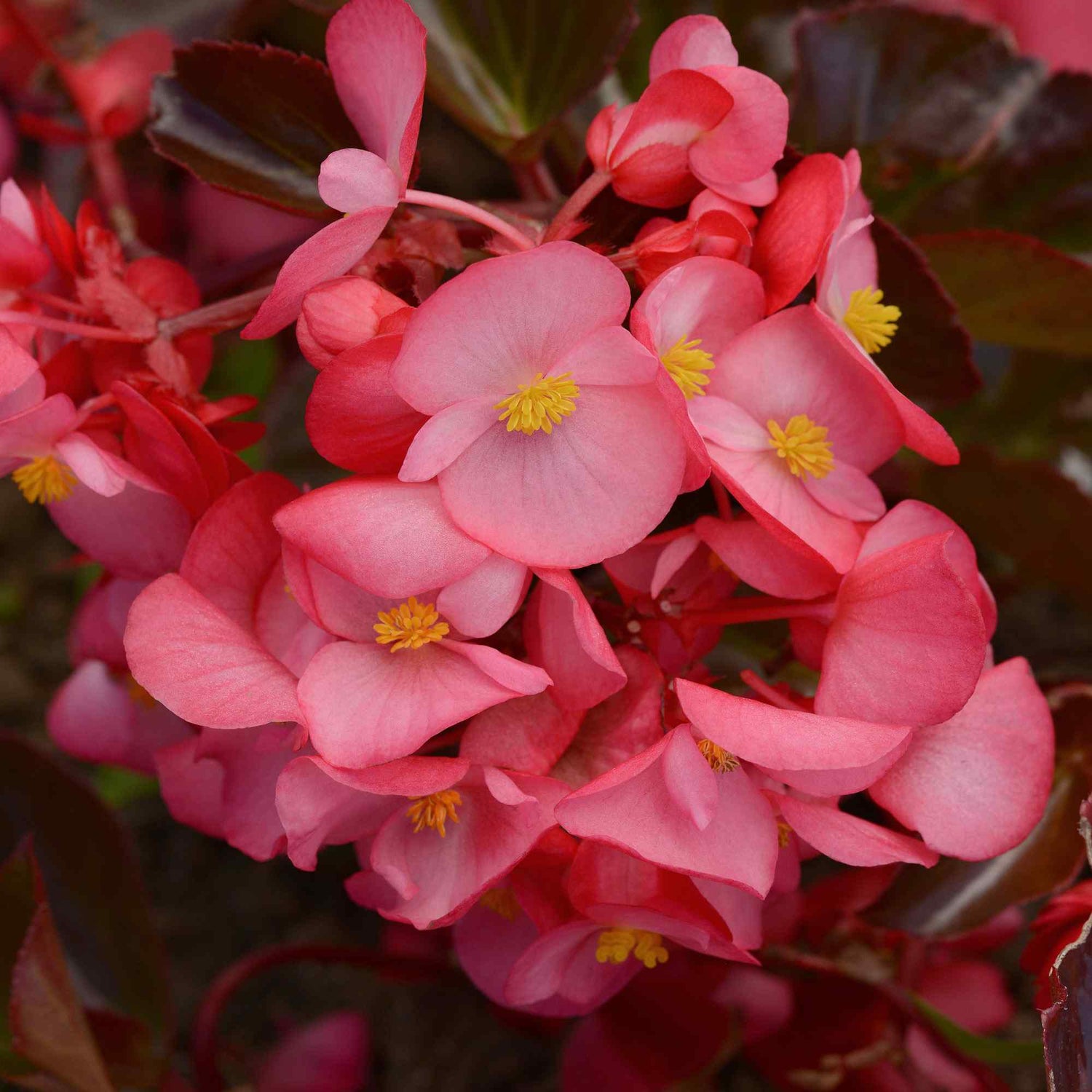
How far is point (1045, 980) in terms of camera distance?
50cm

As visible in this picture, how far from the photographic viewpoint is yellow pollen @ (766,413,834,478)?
0.45 meters

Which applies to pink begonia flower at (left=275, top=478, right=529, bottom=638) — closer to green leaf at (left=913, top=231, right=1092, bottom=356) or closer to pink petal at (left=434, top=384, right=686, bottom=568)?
pink petal at (left=434, top=384, right=686, bottom=568)

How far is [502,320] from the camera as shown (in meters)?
0.40

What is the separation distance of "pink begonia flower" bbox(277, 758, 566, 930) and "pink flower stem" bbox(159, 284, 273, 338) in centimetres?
19

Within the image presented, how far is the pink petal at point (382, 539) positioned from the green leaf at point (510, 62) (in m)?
0.33

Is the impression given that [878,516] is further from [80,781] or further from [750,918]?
[80,781]

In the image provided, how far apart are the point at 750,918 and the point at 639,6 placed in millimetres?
615

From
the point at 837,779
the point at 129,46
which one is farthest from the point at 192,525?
the point at 129,46

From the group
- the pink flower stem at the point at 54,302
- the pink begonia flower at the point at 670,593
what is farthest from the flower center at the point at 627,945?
the pink flower stem at the point at 54,302

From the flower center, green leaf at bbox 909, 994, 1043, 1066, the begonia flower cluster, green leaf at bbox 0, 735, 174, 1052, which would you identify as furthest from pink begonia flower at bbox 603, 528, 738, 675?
green leaf at bbox 0, 735, 174, 1052

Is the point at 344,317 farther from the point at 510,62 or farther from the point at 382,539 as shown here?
the point at 510,62

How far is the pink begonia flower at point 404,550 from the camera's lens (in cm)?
40

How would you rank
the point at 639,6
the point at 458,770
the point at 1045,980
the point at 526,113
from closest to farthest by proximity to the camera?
1. the point at 458,770
2. the point at 1045,980
3. the point at 526,113
4. the point at 639,6

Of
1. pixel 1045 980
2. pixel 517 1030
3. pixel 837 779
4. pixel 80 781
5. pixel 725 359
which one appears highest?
pixel 725 359
